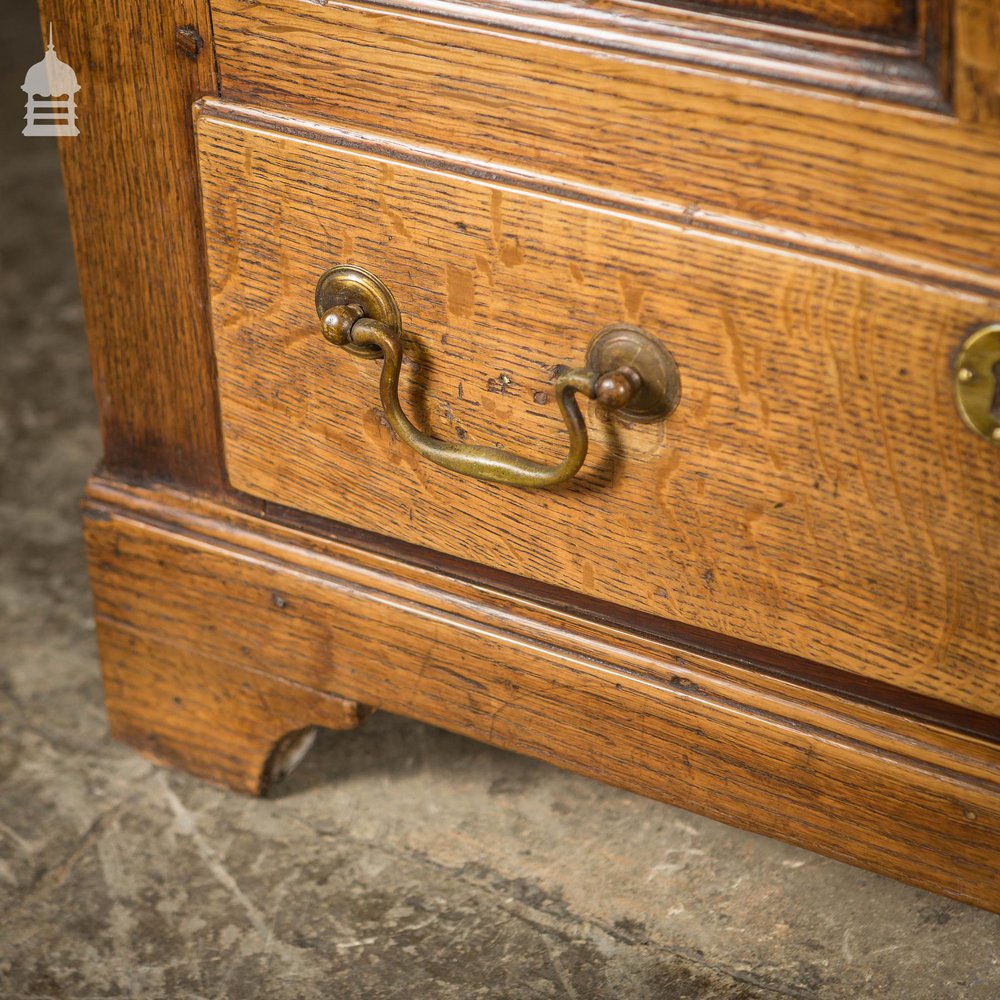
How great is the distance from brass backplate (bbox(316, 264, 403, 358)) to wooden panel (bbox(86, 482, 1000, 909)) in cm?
16

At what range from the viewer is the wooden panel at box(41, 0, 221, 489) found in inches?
31.8

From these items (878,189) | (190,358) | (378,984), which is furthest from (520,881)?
(878,189)

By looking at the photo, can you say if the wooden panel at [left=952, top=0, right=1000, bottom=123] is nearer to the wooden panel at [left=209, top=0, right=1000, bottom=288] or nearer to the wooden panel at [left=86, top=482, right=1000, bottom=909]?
the wooden panel at [left=209, top=0, right=1000, bottom=288]

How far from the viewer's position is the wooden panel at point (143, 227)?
81 cm

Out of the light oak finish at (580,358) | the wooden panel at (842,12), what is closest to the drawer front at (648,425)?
the light oak finish at (580,358)

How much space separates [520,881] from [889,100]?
572mm

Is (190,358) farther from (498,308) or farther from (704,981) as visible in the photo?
(704,981)

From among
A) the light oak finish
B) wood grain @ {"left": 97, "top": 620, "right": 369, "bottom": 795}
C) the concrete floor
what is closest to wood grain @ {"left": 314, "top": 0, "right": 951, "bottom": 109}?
the light oak finish

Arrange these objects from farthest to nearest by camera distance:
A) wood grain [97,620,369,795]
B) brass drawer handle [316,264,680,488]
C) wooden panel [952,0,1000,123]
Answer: wood grain [97,620,369,795], brass drawer handle [316,264,680,488], wooden panel [952,0,1000,123]

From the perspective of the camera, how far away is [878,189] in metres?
0.63

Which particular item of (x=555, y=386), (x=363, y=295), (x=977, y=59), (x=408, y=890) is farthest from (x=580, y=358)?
(x=408, y=890)

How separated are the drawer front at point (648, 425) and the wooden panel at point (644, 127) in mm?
16

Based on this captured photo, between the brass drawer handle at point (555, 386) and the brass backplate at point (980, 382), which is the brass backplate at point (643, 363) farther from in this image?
the brass backplate at point (980, 382)

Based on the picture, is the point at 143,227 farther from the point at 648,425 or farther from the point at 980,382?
the point at 980,382
